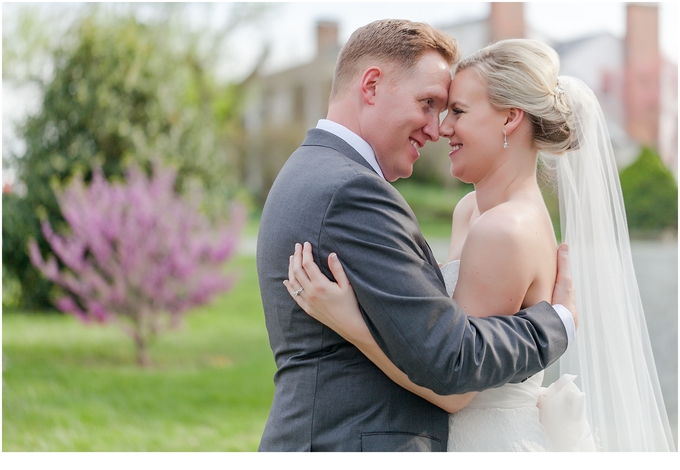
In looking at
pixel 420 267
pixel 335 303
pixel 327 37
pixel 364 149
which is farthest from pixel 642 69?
pixel 335 303

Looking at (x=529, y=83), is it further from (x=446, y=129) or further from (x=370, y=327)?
(x=370, y=327)

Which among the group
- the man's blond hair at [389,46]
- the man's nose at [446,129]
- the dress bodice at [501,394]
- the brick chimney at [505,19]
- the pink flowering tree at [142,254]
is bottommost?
the pink flowering tree at [142,254]

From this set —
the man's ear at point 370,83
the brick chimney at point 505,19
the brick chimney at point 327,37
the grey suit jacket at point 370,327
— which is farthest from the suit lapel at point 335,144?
the brick chimney at point 327,37

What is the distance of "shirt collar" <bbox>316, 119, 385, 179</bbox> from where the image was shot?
2.10 m

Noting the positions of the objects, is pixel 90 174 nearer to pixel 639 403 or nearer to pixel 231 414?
pixel 231 414

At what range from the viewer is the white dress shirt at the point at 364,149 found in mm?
2070

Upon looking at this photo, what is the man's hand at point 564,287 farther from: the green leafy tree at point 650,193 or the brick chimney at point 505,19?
the brick chimney at point 505,19

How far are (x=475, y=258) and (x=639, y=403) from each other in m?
1.21

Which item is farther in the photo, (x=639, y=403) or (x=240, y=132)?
(x=240, y=132)

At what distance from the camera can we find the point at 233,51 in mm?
16562

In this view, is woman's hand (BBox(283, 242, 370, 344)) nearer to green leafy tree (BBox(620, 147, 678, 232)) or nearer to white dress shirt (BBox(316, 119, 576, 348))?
white dress shirt (BBox(316, 119, 576, 348))

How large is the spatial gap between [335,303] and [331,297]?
2 centimetres

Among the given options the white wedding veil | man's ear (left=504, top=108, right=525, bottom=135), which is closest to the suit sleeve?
man's ear (left=504, top=108, right=525, bottom=135)
